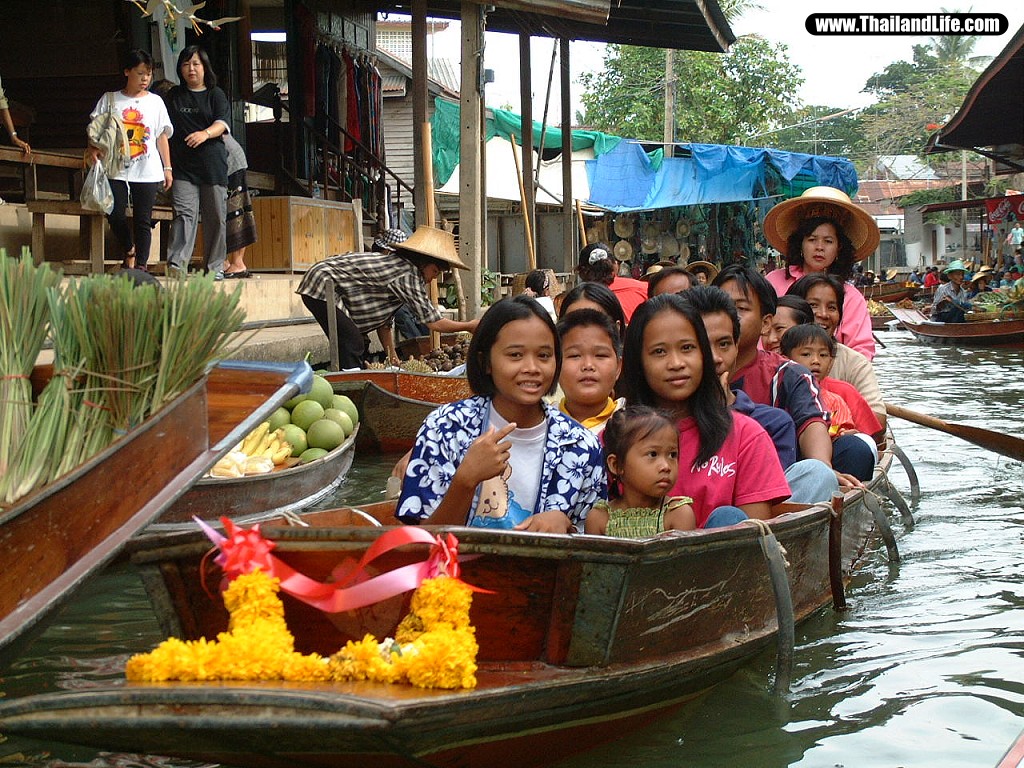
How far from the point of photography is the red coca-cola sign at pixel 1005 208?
67.6 feet

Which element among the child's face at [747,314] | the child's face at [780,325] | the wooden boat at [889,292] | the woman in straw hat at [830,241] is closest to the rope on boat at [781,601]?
the child's face at [747,314]

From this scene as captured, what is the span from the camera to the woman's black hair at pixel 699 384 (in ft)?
12.4

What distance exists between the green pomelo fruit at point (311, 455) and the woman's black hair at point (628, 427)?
11.1 ft

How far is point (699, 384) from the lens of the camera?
150 inches

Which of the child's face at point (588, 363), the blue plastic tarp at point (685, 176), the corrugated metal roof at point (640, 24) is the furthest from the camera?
the blue plastic tarp at point (685, 176)

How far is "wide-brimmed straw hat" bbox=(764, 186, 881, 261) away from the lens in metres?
6.66

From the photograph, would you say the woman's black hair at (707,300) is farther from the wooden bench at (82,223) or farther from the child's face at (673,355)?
the wooden bench at (82,223)

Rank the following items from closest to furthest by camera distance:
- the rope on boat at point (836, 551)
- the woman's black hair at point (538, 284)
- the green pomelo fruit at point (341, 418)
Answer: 1. the rope on boat at point (836, 551)
2. the green pomelo fruit at point (341, 418)
3. the woman's black hair at point (538, 284)

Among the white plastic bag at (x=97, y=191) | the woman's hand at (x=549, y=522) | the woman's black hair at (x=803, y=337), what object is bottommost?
the woman's hand at (x=549, y=522)

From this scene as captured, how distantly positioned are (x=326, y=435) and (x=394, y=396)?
49.1 inches

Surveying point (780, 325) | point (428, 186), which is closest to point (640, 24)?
point (428, 186)

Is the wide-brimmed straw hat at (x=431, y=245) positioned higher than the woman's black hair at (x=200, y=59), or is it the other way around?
the woman's black hair at (x=200, y=59)

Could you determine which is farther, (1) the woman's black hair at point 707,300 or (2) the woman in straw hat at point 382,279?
(2) the woman in straw hat at point 382,279

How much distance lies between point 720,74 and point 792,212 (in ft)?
81.6
